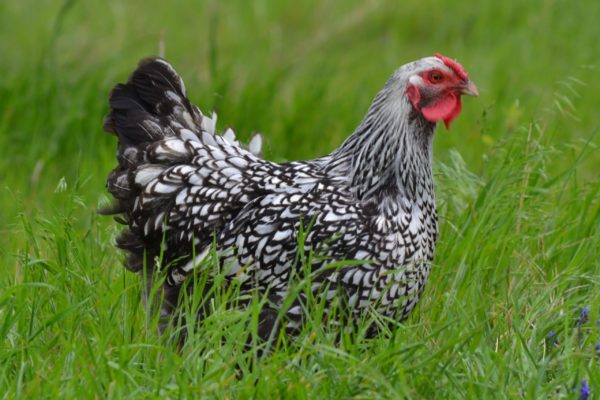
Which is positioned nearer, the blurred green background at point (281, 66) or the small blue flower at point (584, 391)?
the small blue flower at point (584, 391)

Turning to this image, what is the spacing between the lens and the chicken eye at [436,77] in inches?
A: 169

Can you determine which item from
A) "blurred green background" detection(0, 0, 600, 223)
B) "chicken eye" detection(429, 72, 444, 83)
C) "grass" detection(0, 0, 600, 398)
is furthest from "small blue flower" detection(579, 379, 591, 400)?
"blurred green background" detection(0, 0, 600, 223)

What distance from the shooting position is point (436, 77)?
430 centimetres

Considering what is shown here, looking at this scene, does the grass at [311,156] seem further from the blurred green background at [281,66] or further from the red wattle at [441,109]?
the red wattle at [441,109]

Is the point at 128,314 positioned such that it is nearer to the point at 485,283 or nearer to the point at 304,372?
the point at 304,372

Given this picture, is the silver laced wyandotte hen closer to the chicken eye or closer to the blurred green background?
the chicken eye

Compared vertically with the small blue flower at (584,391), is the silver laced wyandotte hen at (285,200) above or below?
above

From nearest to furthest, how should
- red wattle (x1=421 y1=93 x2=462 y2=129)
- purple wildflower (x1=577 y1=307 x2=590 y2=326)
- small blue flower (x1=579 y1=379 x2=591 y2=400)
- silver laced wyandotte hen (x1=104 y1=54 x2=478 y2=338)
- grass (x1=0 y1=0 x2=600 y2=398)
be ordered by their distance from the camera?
small blue flower (x1=579 y1=379 x2=591 y2=400) < grass (x1=0 y1=0 x2=600 y2=398) < purple wildflower (x1=577 y1=307 x2=590 y2=326) < silver laced wyandotte hen (x1=104 y1=54 x2=478 y2=338) < red wattle (x1=421 y1=93 x2=462 y2=129)

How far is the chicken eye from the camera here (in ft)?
14.1

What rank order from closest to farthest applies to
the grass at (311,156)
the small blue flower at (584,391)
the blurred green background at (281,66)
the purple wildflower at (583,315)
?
1. the small blue flower at (584,391)
2. the grass at (311,156)
3. the purple wildflower at (583,315)
4. the blurred green background at (281,66)

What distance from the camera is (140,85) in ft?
15.5

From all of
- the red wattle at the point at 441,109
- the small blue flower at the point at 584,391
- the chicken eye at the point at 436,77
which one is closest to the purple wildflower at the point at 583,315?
the small blue flower at the point at 584,391

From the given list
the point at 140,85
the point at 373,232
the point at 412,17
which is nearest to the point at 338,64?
the point at 412,17

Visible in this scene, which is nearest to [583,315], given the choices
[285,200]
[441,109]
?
[441,109]
